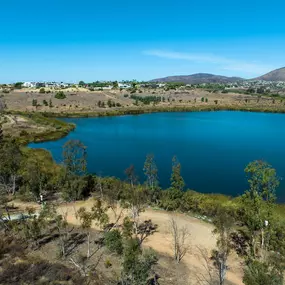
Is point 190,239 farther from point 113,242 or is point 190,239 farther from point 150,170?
point 150,170

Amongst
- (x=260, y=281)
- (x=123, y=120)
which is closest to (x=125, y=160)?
(x=260, y=281)

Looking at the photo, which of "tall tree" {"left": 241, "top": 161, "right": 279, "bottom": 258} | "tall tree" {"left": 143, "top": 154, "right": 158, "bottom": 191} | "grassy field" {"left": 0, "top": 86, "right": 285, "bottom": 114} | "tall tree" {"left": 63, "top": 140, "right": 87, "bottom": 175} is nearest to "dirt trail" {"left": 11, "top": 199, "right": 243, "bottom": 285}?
"tall tree" {"left": 241, "top": 161, "right": 279, "bottom": 258}

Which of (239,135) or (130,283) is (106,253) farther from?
(239,135)

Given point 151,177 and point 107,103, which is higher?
point 107,103

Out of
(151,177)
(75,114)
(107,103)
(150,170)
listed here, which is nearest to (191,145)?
(151,177)

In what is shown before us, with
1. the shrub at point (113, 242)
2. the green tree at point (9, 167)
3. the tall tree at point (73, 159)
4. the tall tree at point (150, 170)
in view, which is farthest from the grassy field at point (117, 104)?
the shrub at point (113, 242)
